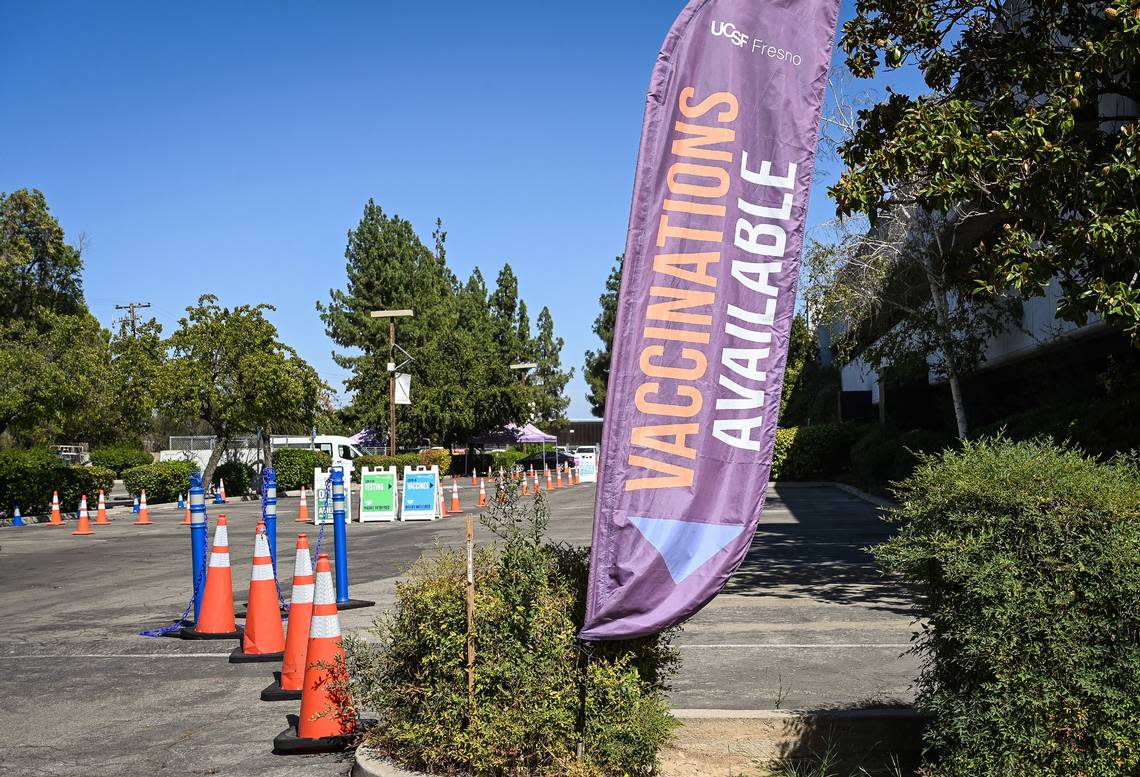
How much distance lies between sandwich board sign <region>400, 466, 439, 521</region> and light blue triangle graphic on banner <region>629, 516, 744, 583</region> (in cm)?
2229

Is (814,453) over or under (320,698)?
over

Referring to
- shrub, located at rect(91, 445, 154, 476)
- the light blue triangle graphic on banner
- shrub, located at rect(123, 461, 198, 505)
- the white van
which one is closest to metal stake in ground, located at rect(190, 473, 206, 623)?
the light blue triangle graphic on banner

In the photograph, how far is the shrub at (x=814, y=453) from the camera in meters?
41.5

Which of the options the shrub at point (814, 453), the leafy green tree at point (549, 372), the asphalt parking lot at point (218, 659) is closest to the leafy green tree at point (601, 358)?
the leafy green tree at point (549, 372)

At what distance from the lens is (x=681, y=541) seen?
4637mm

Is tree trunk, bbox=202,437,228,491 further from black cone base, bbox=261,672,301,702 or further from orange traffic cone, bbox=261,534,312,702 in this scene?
orange traffic cone, bbox=261,534,312,702

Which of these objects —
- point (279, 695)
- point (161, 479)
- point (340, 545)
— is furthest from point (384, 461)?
point (279, 695)

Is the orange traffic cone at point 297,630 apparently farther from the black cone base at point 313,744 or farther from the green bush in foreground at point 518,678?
the green bush in foreground at point 518,678

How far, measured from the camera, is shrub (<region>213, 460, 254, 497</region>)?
131 ft

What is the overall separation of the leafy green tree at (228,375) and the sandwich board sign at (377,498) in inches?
482

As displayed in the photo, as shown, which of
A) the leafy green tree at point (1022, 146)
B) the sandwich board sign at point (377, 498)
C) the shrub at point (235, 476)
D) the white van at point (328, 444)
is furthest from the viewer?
the white van at point (328, 444)

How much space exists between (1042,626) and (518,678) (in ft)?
7.02

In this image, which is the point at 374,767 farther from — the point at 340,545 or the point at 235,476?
the point at 235,476

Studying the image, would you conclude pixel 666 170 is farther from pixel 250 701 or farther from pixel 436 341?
pixel 436 341
